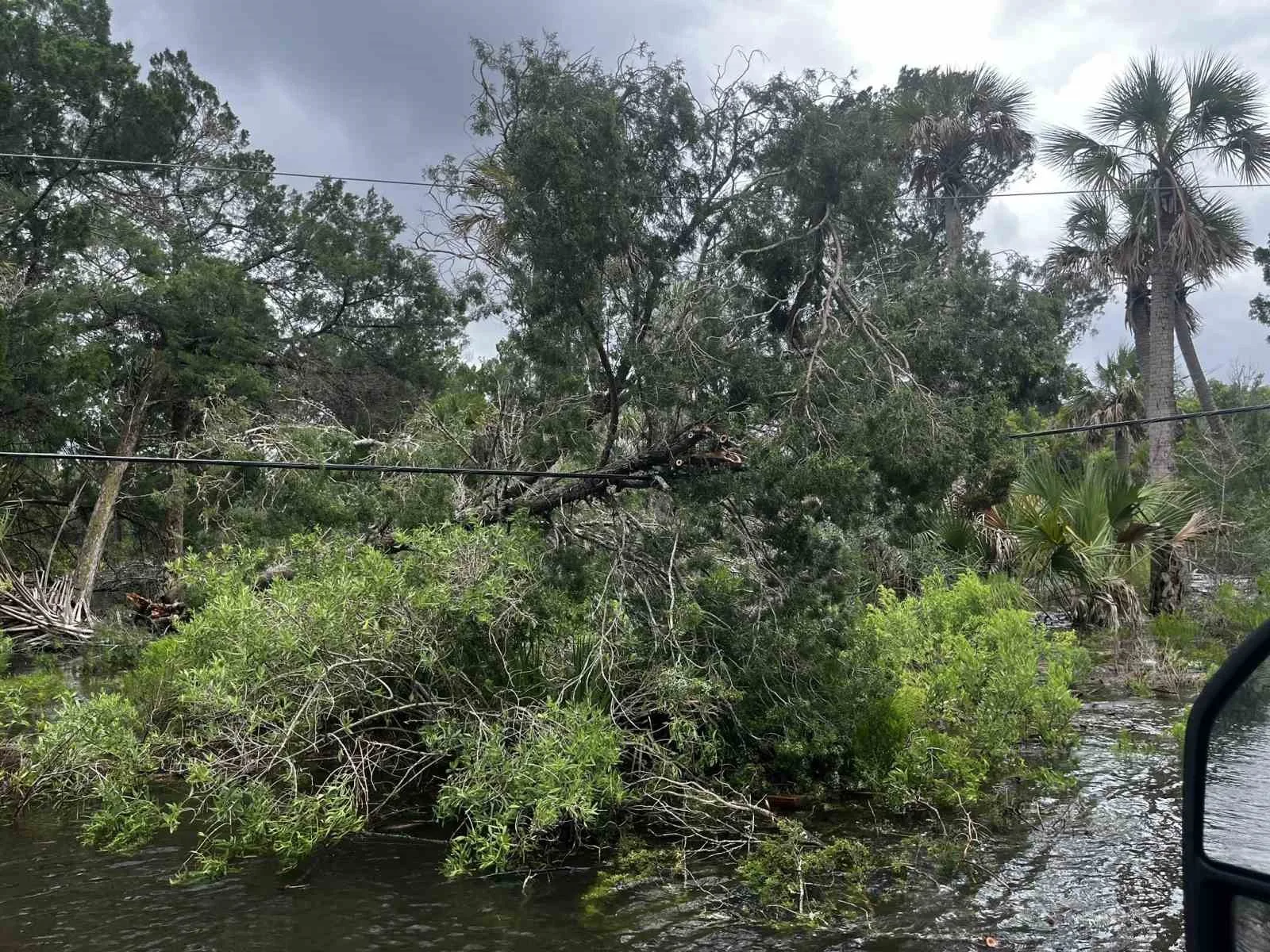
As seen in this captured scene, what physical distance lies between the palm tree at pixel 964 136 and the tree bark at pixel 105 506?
1964 centimetres

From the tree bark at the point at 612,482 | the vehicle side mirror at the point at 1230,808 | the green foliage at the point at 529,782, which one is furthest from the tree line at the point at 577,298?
the vehicle side mirror at the point at 1230,808

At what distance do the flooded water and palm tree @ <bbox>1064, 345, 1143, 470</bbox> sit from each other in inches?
674

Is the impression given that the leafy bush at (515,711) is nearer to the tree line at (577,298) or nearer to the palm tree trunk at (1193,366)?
the tree line at (577,298)

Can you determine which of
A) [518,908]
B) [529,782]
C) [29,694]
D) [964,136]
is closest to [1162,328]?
[964,136]

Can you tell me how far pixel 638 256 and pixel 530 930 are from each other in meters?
5.56

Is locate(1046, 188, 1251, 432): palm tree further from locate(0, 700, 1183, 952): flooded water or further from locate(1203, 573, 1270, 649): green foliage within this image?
locate(0, 700, 1183, 952): flooded water

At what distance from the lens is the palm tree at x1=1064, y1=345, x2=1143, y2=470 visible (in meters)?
23.1

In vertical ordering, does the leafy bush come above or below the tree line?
below

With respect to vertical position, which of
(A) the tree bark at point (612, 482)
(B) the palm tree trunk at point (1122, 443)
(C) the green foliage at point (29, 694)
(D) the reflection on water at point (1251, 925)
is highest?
(B) the palm tree trunk at point (1122, 443)

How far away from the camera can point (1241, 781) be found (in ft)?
5.34

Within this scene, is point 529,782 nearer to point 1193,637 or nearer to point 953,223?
point 1193,637

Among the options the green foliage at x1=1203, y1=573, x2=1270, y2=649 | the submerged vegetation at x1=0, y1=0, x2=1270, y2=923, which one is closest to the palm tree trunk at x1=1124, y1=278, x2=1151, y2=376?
the green foliage at x1=1203, y1=573, x2=1270, y2=649

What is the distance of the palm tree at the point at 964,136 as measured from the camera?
88.5ft

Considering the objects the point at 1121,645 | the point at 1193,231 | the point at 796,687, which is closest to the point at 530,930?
the point at 796,687
